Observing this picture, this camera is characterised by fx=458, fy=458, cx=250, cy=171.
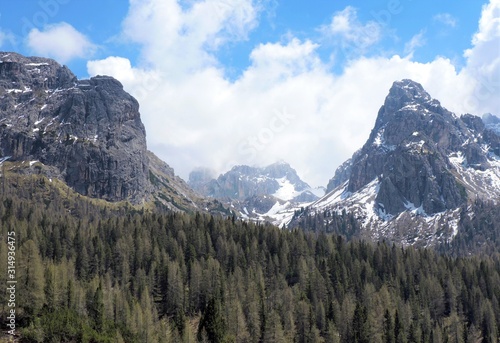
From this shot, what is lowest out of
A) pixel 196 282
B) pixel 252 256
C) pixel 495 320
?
pixel 495 320

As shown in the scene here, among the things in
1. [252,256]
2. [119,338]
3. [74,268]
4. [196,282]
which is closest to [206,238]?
[252,256]

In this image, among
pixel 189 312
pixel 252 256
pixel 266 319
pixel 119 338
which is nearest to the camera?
pixel 119 338

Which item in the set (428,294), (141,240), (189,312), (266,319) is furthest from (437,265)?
(141,240)

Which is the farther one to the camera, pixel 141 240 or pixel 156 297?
pixel 141 240

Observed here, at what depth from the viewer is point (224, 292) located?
149625mm

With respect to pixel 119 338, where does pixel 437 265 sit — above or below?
above

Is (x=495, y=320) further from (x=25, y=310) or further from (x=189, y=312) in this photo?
(x=25, y=310)

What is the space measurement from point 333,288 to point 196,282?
53261mm

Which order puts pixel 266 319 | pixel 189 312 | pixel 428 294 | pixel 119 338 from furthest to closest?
pixel 428 294 < pixel 189 312 < pixel 266 319 < pixel 119 338

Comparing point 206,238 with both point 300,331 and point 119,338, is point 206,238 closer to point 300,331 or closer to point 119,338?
point 300,331

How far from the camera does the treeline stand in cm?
11869

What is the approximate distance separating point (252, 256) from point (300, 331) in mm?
51633

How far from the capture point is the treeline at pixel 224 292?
119 m

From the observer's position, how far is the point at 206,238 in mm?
195375
